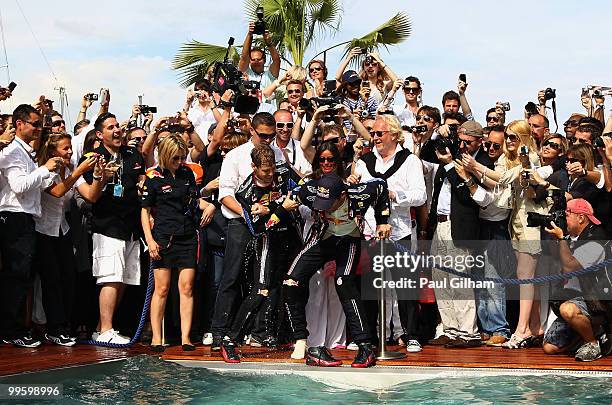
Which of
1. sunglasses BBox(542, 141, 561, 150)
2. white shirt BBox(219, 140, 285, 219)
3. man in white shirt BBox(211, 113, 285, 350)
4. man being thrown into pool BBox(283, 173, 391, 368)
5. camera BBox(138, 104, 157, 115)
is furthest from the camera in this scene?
camera BBox(138, 104, 157, 115)

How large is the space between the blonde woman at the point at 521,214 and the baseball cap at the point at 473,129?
0.27m

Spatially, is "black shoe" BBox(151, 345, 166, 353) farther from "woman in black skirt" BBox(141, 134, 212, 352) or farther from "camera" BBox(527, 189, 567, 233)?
"camera" BBox(527, 189, 567, 233)

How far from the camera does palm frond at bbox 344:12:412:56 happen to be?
18906 millimetres

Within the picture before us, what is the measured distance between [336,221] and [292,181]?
0.66m

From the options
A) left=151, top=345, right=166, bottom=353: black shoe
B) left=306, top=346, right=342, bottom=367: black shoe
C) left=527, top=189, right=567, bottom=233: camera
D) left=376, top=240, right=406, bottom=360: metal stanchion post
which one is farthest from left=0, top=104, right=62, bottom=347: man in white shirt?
left=527, top=189, right=567, bottom=233: camera

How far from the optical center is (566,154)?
29.1 ft

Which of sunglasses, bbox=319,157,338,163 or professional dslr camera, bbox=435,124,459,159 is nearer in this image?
sunglasses, bbox=319,157,338,163

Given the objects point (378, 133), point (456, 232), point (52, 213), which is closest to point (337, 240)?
point (378, 133)

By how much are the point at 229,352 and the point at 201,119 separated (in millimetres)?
3804

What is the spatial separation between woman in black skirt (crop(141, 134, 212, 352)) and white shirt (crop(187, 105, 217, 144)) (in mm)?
2070

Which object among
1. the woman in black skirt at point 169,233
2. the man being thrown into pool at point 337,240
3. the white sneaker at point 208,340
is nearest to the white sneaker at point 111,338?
the woman in black skirt at point 169,233

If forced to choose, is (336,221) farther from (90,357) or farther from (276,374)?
(90,357)

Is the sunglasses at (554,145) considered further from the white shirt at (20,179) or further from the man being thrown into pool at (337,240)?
the white shirt at (20,179)

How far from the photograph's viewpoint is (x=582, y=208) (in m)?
8.27
